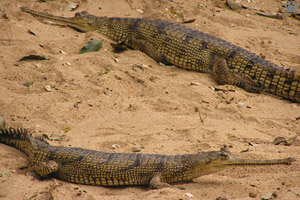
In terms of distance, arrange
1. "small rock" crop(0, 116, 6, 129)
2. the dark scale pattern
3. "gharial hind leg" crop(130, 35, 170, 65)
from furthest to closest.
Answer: "gharial hind leg" crop(130, 35, 170, 65) < the dark scale pattern < "small rock" crop(0, 116, 6, 129)

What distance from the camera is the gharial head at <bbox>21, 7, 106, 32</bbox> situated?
26.9 feet

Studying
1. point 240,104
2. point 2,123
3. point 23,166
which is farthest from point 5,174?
point 240,104

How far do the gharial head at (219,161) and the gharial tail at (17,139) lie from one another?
2078mm

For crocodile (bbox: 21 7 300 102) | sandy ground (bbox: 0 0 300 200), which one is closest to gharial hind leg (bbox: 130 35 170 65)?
crocodile (bbox: 21 7 300 102)

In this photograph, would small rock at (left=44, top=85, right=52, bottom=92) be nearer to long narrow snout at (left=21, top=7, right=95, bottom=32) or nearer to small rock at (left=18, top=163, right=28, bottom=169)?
small rock at (left=18, top=163, right=28, bottom=169)

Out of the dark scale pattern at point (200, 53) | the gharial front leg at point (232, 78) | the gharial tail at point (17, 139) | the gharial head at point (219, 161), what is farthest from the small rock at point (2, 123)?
the gharial front leg at point (232, 78)

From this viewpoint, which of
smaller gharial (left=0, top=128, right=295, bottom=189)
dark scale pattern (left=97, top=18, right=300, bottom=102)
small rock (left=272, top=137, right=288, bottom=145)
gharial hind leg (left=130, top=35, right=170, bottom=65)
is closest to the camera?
smaller gharial (left=0, top=128, right=295, bottom=189)

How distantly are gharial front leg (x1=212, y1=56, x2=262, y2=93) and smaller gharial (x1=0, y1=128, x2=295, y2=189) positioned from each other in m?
2.88

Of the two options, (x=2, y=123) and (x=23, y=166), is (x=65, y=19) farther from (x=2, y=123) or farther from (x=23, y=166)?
(x=23, y=166)

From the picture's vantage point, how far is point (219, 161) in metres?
4.33

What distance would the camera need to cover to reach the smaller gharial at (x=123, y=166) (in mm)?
4418

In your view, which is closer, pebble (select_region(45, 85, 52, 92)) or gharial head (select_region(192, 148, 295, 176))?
gharial head (select_region(192, 148, 295, 176))

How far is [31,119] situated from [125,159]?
5.60 feet

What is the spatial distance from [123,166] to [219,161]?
1101 millimetres
